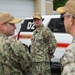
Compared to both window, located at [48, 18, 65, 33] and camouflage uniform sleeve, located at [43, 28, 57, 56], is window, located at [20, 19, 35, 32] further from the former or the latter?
camouflage uniform sleeve, located at [43, 28, 57, 56]

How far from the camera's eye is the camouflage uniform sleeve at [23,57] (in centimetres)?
372

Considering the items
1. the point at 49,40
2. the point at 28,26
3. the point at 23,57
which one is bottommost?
the point at 28,26

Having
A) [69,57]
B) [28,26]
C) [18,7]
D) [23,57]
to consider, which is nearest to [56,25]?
[28,26]

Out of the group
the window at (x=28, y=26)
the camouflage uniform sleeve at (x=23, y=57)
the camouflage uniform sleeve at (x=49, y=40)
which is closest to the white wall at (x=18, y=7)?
the window at (x=28, y=26)

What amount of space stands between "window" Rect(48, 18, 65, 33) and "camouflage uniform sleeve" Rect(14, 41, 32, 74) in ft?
17.4

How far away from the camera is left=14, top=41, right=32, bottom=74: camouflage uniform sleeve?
12.2ft

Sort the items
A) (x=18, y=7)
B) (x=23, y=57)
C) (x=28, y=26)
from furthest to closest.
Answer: (x=18, y=7) < (x=28, y=26) < (x=23, y=57)

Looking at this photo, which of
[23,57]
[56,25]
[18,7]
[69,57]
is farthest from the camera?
[18,7]

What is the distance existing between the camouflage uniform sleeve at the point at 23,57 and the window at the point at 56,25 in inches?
209

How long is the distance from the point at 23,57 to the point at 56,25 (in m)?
5.60

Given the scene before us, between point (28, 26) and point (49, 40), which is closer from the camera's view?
point (49, 40)

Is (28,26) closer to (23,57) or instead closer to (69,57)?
(23,57)

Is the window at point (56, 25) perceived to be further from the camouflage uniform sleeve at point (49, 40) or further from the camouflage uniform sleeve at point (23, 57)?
the camouflage uniform sleeve at point (23, 57)

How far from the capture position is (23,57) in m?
3.78
